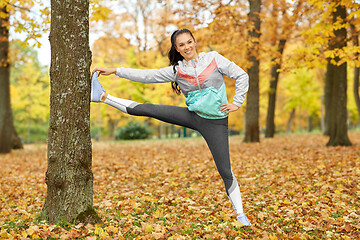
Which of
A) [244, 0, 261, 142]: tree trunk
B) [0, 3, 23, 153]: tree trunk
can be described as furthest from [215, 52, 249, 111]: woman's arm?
[0, 3, 23, 153]: tree trunk

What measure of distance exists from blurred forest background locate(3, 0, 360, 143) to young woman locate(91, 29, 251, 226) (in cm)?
94

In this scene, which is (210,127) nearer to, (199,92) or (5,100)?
(199,92)

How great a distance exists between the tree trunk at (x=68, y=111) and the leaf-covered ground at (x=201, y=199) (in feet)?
1.23

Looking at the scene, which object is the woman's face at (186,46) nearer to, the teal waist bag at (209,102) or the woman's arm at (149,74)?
Answer: the woman's arm at (149,74)

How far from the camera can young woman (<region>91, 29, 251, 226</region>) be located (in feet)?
12.5

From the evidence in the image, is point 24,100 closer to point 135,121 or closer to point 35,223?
point 135,121

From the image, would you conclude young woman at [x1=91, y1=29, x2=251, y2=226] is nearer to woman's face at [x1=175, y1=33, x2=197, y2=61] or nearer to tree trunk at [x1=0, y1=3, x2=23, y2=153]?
woman's face at [x1=175, y1=33, x2=197, y2=61]

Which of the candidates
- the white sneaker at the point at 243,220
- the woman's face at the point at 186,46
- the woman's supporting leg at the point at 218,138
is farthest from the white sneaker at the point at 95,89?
the white sneaker at the point at 243,220

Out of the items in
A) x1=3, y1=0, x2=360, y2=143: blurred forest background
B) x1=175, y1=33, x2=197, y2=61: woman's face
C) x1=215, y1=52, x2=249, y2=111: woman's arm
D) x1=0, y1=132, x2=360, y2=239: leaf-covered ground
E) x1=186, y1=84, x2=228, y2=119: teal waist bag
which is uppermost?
x1=3, y1=0, x2=360, y2=143: blurred forest background

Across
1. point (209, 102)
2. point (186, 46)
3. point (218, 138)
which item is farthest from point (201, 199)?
point (186, 46)

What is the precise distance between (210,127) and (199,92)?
0.45 metres

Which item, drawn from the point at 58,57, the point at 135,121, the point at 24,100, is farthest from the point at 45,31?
the point at 24,100

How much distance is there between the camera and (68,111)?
12.5 ft

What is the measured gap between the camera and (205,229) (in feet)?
13.1
